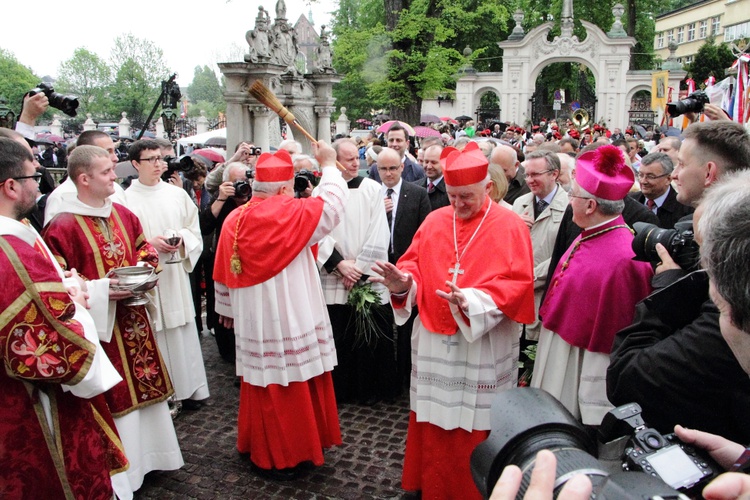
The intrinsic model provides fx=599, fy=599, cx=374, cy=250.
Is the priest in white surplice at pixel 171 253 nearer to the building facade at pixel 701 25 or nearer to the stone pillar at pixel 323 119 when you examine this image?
the stone pillar at pixel 323 119

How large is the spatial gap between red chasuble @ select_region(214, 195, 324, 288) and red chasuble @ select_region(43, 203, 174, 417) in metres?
0.71

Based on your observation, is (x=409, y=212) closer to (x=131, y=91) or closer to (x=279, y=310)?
(x=279, y=310)

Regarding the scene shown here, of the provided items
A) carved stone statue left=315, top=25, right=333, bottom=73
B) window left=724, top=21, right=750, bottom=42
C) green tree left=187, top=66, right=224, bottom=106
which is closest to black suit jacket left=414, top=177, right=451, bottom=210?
carved stone statue left=315, top=25, right=333, bottom=73

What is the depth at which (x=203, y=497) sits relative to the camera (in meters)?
4.05

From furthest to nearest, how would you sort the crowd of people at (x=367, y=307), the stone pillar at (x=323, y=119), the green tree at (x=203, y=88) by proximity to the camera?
1. the green tree at (x=203, y=88)
2. the stone pillar at (x=323, y=119)
3. the crowd of people at (x=367, y=307)

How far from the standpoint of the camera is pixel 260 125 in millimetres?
10906

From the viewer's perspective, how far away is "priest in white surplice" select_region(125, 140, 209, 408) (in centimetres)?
511

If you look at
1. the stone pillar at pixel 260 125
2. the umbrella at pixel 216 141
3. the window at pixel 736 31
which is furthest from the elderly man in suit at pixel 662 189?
the window at pixel 736 31

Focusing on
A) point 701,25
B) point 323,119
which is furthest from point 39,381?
point 701,25

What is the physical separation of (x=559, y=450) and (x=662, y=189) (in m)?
4.41

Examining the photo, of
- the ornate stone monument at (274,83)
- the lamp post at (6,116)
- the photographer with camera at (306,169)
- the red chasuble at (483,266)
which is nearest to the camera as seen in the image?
the red chasuble at (483,266)

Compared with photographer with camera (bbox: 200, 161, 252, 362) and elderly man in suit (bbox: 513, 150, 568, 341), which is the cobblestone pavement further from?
elderly man in suit (bbox: 513, 150, 568, 341)

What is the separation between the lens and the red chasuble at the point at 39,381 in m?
2.52

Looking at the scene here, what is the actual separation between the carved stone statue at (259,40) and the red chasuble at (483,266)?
26.1 ft
